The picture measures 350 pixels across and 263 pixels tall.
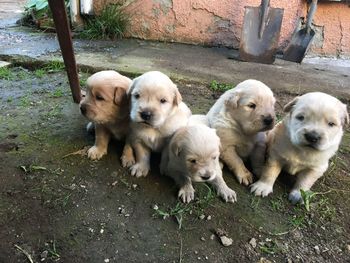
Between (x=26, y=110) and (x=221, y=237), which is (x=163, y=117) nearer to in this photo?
(x=221, y=237)

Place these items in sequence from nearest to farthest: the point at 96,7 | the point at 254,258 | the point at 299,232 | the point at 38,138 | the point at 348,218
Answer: the point at 254,258, the point at 299,232, the point at 348,218, the point at 38,138, the point at 96,7

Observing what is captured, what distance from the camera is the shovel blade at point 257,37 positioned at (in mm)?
6031

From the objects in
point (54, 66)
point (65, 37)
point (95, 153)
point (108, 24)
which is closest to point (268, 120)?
point (95, 153)

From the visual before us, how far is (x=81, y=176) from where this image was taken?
2834 millimetres

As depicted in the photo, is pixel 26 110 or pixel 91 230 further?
pixel 26 110

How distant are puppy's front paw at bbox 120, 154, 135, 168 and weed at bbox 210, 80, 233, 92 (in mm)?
1881

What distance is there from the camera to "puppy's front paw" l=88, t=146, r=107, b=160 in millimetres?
3021

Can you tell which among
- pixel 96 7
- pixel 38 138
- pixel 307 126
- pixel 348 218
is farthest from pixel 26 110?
pixel 96 7

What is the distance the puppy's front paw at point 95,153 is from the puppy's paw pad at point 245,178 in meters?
1.04

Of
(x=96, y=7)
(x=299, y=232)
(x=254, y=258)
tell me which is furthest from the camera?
(x=96, y=7)

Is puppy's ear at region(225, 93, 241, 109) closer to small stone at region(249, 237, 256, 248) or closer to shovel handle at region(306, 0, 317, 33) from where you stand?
small stone at region(249, 237, 256, 248)

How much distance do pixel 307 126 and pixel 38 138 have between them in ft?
6.65

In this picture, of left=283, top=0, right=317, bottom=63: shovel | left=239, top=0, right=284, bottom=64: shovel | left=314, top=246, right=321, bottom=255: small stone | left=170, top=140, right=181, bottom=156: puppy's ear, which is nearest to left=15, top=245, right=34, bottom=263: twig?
left=170, top=140, right=181, bottom=156: puppy's ear

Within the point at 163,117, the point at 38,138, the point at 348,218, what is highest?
the point at 163,117
